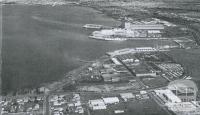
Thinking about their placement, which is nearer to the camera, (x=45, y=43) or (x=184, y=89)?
(x=184, y=89)

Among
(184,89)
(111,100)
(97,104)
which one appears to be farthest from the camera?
(184,89)

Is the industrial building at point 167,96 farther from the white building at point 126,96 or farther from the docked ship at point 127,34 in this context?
the docked ship at point 127,34

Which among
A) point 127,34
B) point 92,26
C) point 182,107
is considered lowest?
point 182,107

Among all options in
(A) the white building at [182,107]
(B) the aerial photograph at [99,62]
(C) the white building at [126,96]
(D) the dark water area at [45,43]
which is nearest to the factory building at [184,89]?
(B) the aerial photograph at [99,62]

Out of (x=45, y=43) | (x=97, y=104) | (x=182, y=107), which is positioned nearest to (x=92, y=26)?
(x=45, y=43)

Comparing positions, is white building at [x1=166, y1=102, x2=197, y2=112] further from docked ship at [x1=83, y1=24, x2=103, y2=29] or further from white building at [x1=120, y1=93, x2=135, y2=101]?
docked ship at [x1=83, y1=24, x2=103, y2=29]

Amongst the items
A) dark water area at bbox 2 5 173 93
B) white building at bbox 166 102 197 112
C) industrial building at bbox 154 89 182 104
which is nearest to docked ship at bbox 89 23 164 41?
dark water area at bbox 2 5 173 93

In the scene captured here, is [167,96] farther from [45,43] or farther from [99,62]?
[45,43]

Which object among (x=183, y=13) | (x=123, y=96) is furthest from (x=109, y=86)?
(x=183, y=13)
